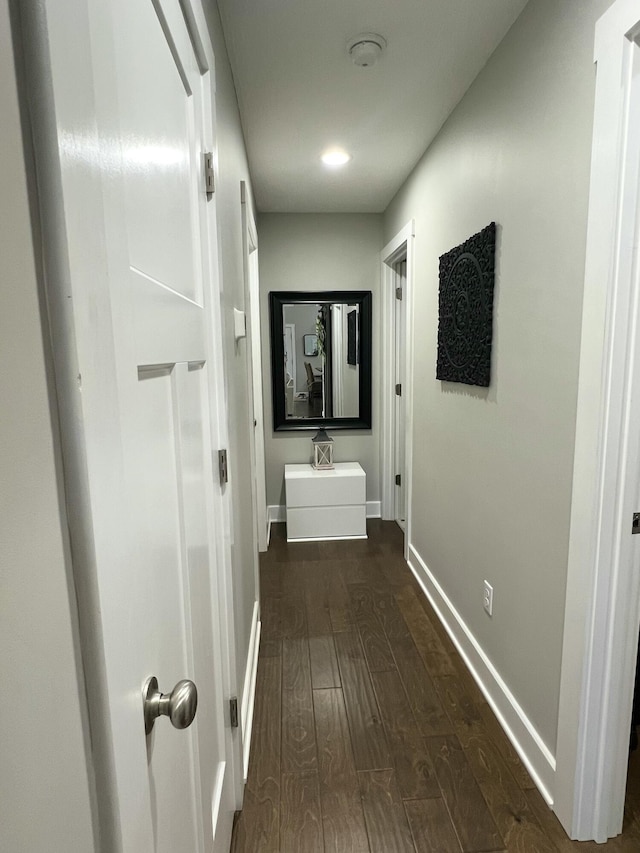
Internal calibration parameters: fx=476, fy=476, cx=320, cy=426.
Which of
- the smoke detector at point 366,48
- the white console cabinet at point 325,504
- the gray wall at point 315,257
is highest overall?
the smoke detector at point 366,48

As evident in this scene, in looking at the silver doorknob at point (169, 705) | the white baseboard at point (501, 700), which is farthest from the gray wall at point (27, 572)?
the white baseboard at point (501, 700)

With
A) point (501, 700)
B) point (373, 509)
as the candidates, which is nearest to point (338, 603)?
point (501, 700)

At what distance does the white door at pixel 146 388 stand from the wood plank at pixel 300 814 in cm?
18

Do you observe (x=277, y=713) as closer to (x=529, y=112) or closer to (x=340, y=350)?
(x=529, y=112)

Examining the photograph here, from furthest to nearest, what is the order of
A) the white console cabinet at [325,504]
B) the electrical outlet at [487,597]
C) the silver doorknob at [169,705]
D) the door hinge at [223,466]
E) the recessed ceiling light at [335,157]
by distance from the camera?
the white console cabinet at [325,504], the recessed ceiling light at [335,157], the electrical outlet at [487,597], the door hinge at [223,466], the silver doorknob at [169,705]

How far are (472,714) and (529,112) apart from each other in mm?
2057

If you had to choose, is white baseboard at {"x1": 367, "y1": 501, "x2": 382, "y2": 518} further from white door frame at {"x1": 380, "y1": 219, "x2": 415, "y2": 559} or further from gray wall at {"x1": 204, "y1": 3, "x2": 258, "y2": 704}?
gray wall at {"x1": 204, "y1": 3, "x2": 258, "y2": 704}

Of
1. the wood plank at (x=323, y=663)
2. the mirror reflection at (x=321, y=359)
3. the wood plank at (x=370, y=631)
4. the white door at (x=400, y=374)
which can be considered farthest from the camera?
the mirror reflection at (x=321, y=359)

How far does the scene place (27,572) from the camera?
304 mm

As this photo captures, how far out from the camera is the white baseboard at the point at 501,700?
145cm

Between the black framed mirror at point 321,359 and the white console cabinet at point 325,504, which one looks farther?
the black framed mirror at point 321,359

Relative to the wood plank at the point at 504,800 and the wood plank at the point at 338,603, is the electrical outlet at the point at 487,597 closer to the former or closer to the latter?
the wood plank at the point at 504,800

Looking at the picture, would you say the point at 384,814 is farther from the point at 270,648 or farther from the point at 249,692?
the point at 270,648

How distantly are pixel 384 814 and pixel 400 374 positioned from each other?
269 centimetres
